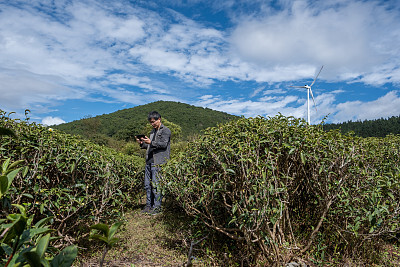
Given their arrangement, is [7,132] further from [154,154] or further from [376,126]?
[376,126]

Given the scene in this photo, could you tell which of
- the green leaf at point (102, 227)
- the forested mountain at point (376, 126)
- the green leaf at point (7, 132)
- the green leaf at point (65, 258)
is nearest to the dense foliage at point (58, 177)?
the green leaf at point (7, 132)

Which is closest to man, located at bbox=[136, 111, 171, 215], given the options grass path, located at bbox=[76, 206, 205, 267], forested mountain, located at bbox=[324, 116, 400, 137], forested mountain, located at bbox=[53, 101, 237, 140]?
grass path, located at bbox=[76, 206, 205, 267]

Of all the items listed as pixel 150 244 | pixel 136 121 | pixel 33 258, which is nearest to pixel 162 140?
pixel 150 244

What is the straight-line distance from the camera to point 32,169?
11.2ft

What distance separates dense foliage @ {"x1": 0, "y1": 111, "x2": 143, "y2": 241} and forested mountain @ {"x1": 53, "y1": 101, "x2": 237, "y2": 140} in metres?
40.3

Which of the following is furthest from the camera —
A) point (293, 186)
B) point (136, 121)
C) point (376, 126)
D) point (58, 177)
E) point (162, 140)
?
point (376, 126)

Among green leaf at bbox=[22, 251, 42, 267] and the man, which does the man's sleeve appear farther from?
green leaf at bbox=[22, 251, 42, 267]

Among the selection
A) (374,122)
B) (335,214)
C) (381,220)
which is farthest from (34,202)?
(374,122)

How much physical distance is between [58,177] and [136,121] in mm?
47417

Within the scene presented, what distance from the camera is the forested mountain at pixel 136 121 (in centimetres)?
4799

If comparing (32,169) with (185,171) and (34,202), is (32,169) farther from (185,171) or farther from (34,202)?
(185,171)

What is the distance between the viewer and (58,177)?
12.1 ft

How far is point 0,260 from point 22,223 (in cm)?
22

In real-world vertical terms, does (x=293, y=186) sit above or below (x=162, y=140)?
below
